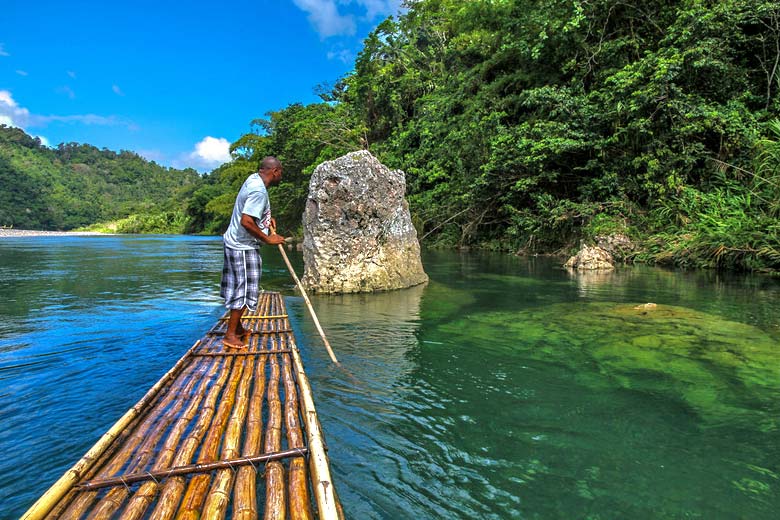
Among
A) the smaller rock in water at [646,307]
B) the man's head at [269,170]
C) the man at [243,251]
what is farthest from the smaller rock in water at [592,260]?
the man at [243,251]

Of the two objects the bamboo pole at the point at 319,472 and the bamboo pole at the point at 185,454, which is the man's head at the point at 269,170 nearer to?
the bamboo pole at the point at 185,454

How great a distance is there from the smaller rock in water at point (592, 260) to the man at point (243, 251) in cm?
1164

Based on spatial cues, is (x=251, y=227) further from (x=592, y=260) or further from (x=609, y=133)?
(x=609, y=133)

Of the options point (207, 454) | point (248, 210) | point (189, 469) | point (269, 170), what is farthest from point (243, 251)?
point (189, 469)

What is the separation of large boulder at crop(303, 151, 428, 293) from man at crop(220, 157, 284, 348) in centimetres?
469

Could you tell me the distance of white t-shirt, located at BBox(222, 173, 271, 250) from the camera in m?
4.54

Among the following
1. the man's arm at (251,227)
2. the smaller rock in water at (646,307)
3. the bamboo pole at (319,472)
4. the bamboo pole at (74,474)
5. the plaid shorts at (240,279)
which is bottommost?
the bamboo pole at (74,474)

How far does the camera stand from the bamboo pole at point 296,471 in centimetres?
194

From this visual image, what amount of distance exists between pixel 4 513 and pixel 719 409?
16.3 feet

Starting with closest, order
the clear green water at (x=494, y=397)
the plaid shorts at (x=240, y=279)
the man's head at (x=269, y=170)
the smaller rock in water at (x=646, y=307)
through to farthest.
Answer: the clear green water at (x=494, y=397), the plaid shorts at (x=240, y=279), the man's head at (x=269, y=170), the smaller rock in water at (x=646, y=307)

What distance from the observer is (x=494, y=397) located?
388 centimetres

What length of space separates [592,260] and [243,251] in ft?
40.0

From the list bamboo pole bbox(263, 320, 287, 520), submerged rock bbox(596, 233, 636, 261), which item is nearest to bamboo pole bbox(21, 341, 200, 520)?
bamboo pole bbox(263, 320, 287, 520)

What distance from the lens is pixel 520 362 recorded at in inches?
189
